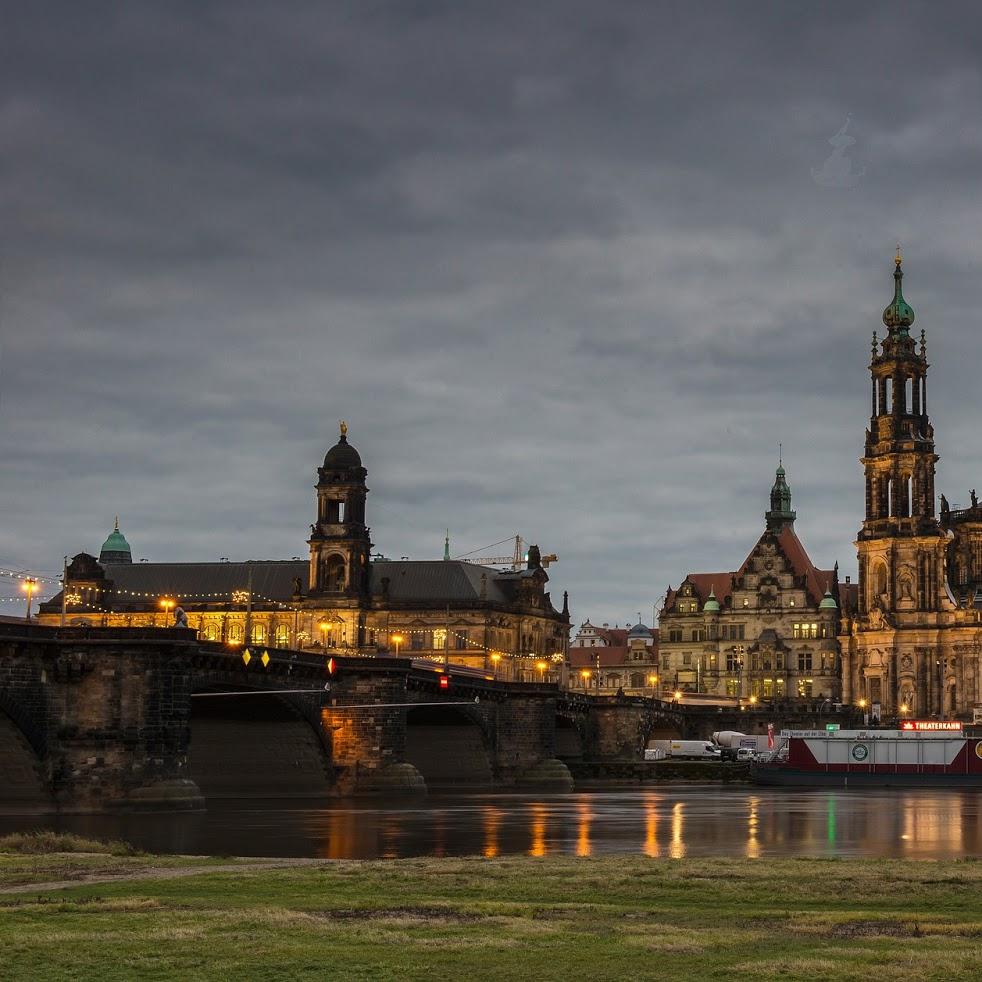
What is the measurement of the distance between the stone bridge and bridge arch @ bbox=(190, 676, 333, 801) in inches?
4.5

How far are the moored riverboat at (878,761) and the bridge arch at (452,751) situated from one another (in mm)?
23087

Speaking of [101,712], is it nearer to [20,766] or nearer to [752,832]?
[20,766]

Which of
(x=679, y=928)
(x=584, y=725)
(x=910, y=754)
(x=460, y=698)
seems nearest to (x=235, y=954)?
(x=679, y=928)

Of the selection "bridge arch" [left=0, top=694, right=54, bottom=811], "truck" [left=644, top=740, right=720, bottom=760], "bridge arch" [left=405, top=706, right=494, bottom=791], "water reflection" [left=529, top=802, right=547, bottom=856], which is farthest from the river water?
"truck" [left=644, top=740, right=720, bottom=760]

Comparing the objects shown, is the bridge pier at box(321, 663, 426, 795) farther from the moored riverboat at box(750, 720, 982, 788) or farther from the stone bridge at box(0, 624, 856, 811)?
the moored riverboat at box(750, 720, 982, 788)

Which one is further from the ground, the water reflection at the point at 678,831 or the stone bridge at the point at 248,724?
the stone bridge at the point at 248,724

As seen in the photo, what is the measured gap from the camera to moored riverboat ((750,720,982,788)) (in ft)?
434

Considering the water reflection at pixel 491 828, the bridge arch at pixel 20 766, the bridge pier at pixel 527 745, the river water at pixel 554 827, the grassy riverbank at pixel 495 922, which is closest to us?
the grassy riverbank at pixel 495 922

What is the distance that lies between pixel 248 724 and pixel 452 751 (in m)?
31.3

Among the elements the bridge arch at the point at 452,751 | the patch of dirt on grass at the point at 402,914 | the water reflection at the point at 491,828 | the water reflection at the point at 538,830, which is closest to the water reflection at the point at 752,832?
the water reflection at the point at 538,830

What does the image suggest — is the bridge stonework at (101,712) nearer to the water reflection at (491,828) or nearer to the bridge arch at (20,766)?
the bridge arch at (20,766)

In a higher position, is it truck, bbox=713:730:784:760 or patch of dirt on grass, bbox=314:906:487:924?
truck, bbox=713:730:784:760

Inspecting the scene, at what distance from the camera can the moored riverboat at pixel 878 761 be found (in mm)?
132375

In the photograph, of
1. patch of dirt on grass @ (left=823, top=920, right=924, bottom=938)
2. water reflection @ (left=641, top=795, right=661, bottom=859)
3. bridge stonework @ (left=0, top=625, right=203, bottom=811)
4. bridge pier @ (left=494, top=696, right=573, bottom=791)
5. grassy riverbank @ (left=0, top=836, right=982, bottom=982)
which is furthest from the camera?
bridge pier @ (left=494, top=696, right=573, bottom=791)
